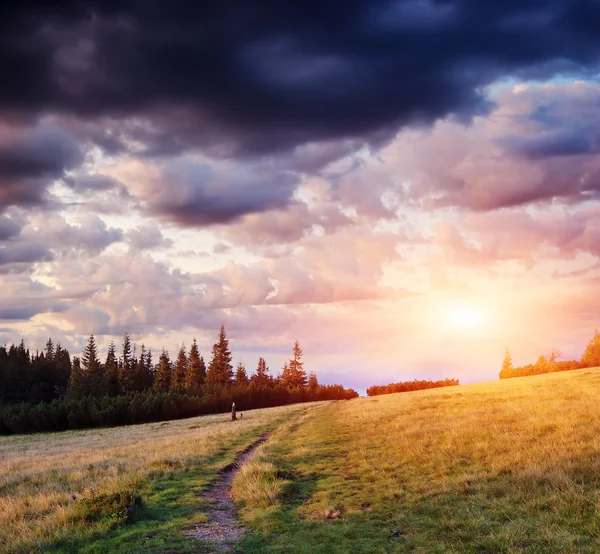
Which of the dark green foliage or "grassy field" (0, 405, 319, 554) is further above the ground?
the dark green foliage

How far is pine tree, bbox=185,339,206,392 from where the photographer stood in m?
102

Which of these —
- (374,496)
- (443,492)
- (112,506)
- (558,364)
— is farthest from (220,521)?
(558,364)

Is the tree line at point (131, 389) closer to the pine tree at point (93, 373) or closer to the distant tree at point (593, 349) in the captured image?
the pine tree at point (93, 373)

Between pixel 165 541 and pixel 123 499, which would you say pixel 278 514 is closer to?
pixel 165 541

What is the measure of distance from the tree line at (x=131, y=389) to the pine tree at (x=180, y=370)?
22 centimetres

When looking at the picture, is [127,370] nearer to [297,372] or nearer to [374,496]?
[297,372]

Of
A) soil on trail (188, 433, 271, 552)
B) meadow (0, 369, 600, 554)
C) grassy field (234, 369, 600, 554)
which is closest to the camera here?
grassy field (234, 369, 600, 554)

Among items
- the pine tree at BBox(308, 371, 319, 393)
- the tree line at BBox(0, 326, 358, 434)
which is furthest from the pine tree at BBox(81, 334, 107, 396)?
the pine tree at BBox(308, 371, 319, 393)

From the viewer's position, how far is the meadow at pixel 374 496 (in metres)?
Result: 8.77

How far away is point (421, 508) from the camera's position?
10.5 meters

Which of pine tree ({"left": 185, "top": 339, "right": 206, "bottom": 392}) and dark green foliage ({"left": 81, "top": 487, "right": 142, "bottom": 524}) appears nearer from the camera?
dark green foliage ({"left": 81, "top": 487, "right": 142, "bottom": 524})

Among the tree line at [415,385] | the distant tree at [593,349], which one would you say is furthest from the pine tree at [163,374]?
the distant tree at [593,349]

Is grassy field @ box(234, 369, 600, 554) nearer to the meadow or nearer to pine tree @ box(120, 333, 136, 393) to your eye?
the meadow

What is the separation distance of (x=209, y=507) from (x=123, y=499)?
85.9 inches
